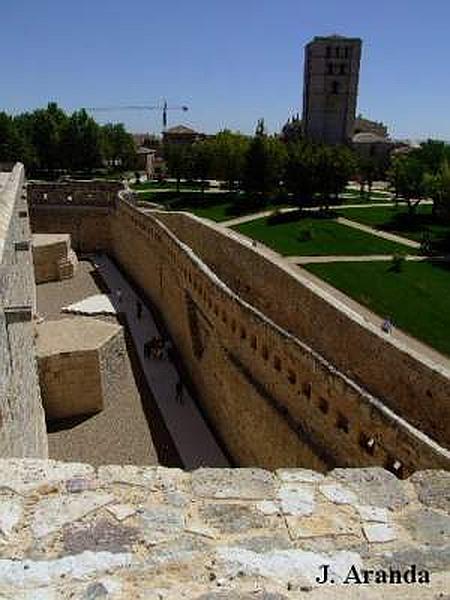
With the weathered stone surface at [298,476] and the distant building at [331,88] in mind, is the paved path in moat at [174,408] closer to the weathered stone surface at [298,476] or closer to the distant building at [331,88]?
the weathered stone surface at [298,476]

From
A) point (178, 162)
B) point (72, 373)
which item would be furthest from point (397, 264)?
point (178, 162)

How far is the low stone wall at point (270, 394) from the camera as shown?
676 centimetres

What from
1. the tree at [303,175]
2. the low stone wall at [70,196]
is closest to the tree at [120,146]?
the tree at [303,175]

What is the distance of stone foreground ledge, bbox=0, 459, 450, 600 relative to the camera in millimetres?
2736

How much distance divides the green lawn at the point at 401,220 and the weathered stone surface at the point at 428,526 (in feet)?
86.0

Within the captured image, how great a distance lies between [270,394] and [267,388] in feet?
0.51

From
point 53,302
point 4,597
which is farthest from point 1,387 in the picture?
point 53,302

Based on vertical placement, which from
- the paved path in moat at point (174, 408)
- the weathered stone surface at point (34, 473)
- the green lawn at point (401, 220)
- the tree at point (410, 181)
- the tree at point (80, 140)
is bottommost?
the paved path in moat at point (174, 408)

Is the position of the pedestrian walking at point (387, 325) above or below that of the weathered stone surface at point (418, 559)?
below

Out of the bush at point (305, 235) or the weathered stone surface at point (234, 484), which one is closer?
the weathered stone surface at point (234, 484)

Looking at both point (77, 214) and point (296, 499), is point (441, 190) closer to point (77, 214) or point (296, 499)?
point (77, 214)

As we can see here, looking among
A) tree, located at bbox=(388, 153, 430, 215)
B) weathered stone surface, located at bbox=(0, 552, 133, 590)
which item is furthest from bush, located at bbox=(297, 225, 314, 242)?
weathered stone surface, located at bbox=(0, 552, 133, 590)

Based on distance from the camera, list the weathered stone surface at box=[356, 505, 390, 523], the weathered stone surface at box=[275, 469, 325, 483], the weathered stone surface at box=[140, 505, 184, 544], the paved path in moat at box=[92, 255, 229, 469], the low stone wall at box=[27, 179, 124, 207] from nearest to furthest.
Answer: the weathered stone surface at box=[140, 505, 184, 544]
the weathered stone surface at box=[356, 505, 390, 523]
the weathered stone surface at box=[275, 469, 325, 483]
the paved path in moat at box=[92, 255, 229, 469]
the low stone wall at box=[27, 179, 124, 207]

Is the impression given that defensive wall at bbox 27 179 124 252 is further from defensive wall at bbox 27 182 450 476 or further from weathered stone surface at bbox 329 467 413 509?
weathered stone surface at bbox 329 467 413 509
